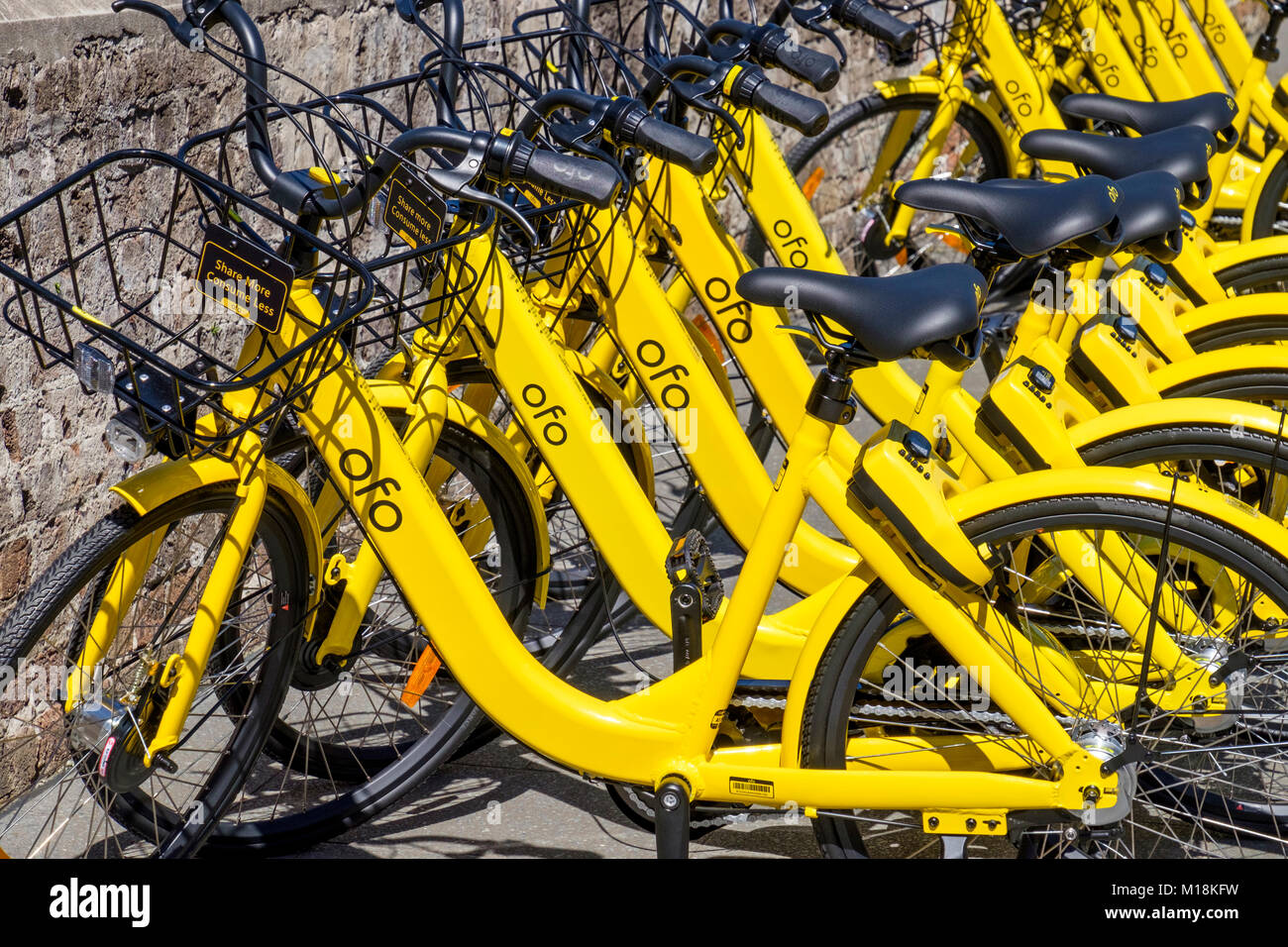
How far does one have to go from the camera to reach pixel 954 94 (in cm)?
484

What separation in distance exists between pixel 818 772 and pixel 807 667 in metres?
0.17

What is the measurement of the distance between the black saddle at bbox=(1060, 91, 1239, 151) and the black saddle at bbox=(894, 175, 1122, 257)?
893 millimetres

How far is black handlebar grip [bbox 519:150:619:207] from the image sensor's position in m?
2.28

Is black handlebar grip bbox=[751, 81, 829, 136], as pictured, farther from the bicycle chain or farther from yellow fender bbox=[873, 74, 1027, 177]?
yellow fender bbox=[873, 74, 1027, 177]

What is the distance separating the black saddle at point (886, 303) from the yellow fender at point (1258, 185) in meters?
3.04

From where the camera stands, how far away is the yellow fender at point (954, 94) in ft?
16.0

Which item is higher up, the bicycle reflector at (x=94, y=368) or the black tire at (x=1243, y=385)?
the black tire at (x=1243, y=385)

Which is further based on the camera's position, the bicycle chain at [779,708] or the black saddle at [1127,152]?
the black saddle at [1127,152]

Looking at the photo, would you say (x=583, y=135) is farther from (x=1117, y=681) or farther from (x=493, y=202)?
(x=1117, y=681)

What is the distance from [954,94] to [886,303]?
2837 mm

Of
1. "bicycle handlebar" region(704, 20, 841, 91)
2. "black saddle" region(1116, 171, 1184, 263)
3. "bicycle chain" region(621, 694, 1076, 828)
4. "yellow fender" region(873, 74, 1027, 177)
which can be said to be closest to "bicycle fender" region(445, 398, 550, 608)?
"bicycle chain" region(621, 694, 1076, 828)
